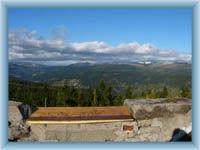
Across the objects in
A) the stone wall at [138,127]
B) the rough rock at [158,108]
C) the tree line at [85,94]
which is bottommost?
the stone wall at [138,127]

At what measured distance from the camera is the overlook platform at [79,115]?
444cm

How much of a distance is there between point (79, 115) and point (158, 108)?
98 centimetres

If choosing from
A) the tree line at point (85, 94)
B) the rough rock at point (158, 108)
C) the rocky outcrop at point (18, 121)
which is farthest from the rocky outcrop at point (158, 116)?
the rocky outcrop at point (18, 121)

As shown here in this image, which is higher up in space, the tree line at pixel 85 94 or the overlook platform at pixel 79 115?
the tree line at pixel 85 94

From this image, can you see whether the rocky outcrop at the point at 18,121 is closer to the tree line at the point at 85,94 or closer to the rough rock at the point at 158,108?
the tree line at the point at 85,94

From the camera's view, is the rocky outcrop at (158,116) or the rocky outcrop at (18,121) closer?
the rocky outcrop at (18,121)

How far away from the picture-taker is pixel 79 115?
14.9 feet

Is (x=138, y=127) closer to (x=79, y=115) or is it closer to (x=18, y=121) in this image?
(x=79, y=115)

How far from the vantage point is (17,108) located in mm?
4367

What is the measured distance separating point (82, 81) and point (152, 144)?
7.54 ft

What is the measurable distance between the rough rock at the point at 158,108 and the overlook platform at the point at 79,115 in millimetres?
112

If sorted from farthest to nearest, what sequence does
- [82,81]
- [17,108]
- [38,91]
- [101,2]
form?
1. [82,81]
2. [38,91]
3. [17,108]
4. [101,2]
